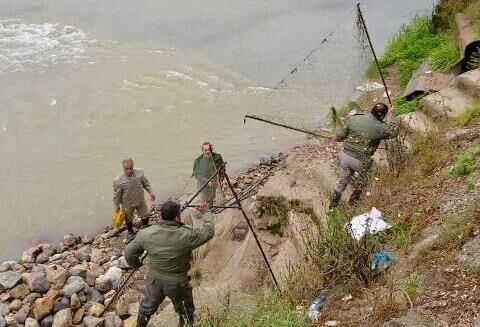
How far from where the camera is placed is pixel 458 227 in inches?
209

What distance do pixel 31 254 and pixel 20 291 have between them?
104 centimetres

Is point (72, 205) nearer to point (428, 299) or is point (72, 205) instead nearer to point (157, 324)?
point (157, 324)

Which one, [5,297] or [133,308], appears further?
[5,297]

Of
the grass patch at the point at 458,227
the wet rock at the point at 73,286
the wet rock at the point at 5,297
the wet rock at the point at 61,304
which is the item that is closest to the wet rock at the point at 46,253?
the wet rock at the point at 5,297

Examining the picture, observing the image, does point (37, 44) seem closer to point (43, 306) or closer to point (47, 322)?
point (43, 306)

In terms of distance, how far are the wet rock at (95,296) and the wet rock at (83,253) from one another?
910 mm

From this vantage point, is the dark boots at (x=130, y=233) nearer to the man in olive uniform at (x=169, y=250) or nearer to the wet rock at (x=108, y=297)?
the wet rock at (x=108, y=297)

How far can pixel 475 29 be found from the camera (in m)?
9.56

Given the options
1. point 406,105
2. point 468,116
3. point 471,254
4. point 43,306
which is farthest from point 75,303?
point 406,105

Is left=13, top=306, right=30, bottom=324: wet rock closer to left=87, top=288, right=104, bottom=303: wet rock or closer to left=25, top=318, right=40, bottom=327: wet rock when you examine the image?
left=25, top=318, right=40, bottom=327: wet rock

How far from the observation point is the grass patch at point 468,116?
296 inches

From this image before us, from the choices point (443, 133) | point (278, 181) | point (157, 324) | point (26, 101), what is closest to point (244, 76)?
point (26, 101)

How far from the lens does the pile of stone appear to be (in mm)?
7438

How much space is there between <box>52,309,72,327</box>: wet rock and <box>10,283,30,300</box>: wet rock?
2.48 feet
